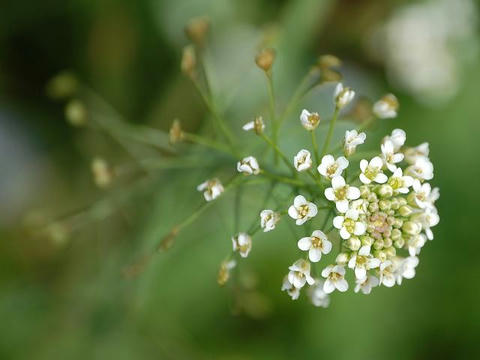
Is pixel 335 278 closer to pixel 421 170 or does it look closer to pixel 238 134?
pixel 421 170

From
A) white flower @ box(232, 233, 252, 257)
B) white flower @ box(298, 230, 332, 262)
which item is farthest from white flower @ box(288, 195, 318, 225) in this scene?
white flower @ box(232, 233, 252, 257)

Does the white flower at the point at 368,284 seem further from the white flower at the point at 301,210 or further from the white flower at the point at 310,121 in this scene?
the white flower at the point at 310,121

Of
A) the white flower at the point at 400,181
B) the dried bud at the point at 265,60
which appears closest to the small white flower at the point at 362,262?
the white flower at the point at 400,181

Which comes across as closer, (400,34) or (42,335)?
(42,335)

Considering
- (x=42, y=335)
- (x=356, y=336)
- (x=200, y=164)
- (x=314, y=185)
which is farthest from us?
(x=356, y=336)

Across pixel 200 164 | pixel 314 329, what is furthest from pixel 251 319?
pixel 200 164

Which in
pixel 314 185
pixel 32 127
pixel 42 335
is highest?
pixel 32 127

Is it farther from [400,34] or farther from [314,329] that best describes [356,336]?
[400,34]

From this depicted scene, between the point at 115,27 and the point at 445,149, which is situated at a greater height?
the point at 115,27
